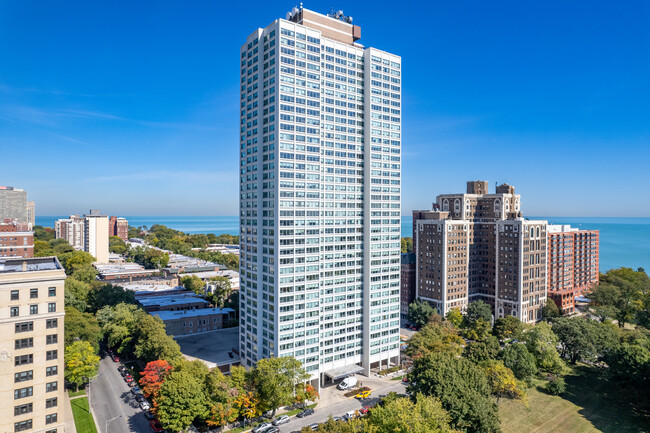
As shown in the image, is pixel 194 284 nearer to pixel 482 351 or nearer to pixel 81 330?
pixel 81 330

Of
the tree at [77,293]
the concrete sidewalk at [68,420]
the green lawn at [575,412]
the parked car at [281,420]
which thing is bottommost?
the green lawn at [575,412]

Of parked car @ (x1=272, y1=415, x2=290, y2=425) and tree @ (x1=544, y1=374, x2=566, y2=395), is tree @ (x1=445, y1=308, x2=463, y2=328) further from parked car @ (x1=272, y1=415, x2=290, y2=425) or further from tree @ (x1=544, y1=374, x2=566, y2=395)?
parked car @ (x1=272, y1=415, x2=290, y2=425)

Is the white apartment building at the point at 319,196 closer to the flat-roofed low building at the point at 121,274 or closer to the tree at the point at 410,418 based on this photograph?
the tree at the point at 410,418

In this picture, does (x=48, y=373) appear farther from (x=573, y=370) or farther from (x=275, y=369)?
(x=573, y=370)

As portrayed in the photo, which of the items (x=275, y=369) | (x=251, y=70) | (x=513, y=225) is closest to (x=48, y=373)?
(x=275, y=369)

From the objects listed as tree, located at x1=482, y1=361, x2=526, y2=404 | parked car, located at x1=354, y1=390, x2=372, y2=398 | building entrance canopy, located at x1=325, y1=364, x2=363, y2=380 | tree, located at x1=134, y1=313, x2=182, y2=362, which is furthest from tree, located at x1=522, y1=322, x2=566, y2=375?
tree, located at x1=134, y1=313, x2=182, y2=362

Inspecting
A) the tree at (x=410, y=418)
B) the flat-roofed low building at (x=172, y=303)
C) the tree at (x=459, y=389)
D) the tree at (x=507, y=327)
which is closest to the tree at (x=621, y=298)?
the tree at (x=507, y=327)
